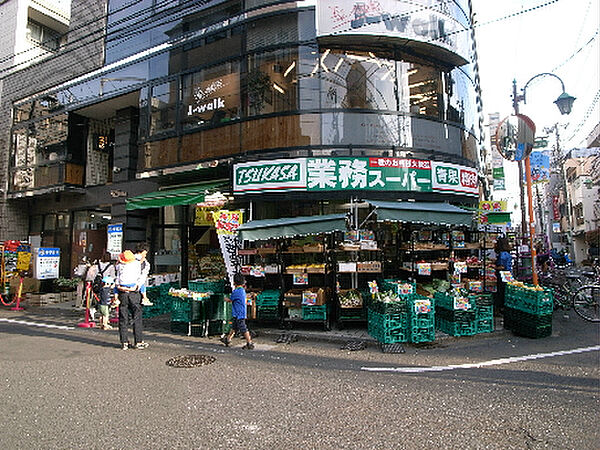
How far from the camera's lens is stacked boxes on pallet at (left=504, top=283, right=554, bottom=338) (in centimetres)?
740

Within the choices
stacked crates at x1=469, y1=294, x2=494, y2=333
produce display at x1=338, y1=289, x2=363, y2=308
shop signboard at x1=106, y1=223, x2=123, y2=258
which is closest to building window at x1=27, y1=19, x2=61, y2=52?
shop signboard at x1=106, y1=223, x2=123, y2=258

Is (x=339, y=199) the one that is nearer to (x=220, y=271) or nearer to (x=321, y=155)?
(x=321, y=155)

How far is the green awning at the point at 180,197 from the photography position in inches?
431

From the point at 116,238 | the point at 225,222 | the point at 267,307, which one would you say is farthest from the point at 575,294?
the point at 116,238

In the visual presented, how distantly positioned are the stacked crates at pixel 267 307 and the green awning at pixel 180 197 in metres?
4.00

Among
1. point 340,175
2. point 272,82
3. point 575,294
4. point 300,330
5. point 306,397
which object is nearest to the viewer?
point 306,397

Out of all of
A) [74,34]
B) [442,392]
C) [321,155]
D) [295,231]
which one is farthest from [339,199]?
[74,34]

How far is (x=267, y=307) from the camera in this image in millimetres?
8695

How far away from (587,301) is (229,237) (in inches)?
381

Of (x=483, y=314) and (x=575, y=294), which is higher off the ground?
(x=575, y=294)

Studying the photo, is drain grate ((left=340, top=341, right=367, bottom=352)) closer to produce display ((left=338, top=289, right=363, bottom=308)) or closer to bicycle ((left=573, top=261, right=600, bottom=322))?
produce display ((left=338, top=289, right=363, bottom=308))

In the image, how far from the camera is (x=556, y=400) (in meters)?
4.35

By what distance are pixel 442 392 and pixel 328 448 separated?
2.09 meters

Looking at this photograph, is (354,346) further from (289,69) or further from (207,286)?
(289,69)
